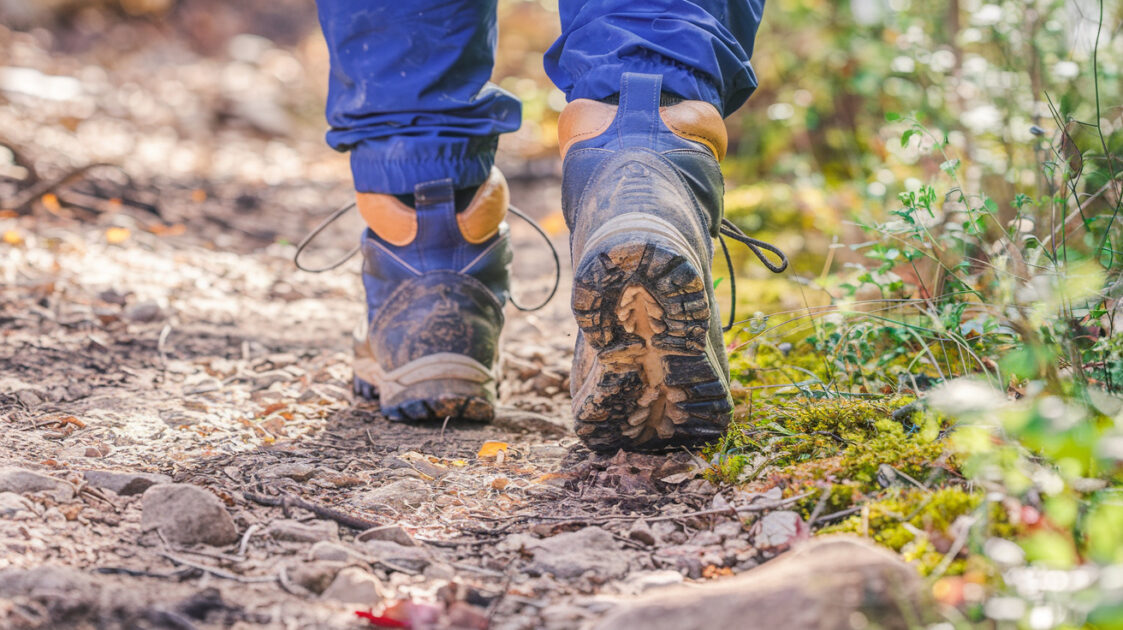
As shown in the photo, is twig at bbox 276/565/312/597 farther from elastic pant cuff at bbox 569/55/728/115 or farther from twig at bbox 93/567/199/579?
elastic pant cuff at bbox 569/55/728/115

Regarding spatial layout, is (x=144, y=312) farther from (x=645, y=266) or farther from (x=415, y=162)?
(x=645, y=266)

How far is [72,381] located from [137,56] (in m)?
6.98

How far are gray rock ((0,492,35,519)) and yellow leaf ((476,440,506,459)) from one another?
736 millimetres

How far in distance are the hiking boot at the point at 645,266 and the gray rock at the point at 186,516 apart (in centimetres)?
58

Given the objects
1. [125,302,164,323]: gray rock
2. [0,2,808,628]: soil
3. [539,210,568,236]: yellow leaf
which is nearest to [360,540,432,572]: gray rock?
[0,2,808,628]: soil

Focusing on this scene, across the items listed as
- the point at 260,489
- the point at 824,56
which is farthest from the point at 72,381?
the point at 824,56

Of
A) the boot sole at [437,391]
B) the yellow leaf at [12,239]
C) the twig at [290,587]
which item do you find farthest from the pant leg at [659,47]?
the yellow leaf at [12,239]

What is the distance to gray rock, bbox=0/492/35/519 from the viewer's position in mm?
1203

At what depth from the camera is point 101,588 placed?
3.33 feet

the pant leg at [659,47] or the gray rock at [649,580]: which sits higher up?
the pant leg at [659,47]

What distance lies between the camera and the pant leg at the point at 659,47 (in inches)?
60.8

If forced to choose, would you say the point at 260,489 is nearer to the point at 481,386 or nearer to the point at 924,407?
the point at 481,386

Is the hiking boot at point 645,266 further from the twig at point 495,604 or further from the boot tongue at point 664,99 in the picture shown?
the twig at point 495,604

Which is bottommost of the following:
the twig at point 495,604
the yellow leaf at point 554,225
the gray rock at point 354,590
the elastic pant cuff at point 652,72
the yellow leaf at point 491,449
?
the yellow leaf at point 491,449
